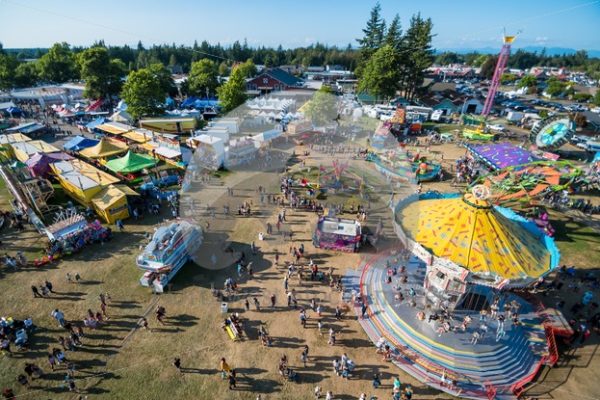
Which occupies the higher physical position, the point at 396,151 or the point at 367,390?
the point at 396,151

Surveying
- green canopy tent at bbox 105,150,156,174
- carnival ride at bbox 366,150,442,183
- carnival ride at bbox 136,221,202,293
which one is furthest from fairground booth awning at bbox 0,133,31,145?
carnival ride at bbox 366,150,442,183

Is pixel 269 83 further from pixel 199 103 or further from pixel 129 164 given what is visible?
pixel 129 164

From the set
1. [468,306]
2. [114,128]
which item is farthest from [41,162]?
[468,306]

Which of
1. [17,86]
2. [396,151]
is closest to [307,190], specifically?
[396,151]

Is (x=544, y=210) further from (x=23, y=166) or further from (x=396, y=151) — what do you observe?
(x=23, y=166)

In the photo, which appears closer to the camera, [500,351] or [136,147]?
[500,351]

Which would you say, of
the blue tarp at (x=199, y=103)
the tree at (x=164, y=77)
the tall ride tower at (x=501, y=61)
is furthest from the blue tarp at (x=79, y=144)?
the tall ride tower at (x=501, y=61)

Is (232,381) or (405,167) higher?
(405,167)
